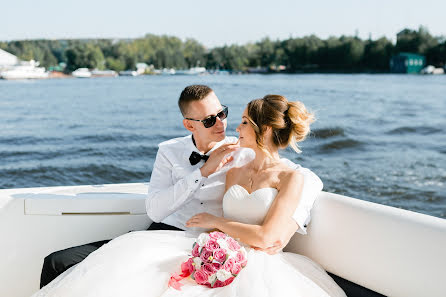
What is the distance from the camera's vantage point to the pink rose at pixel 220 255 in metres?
1.64

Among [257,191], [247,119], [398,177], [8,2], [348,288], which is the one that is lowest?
[398,177]

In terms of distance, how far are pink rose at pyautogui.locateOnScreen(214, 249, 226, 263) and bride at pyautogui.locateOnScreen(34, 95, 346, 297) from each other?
82 mm

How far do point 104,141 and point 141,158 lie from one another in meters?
2.43

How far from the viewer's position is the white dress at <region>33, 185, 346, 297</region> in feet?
5.36

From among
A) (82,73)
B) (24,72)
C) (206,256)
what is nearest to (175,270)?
(206,256)

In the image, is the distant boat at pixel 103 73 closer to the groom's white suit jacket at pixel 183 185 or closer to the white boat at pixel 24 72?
the white boat at pixel 24 72

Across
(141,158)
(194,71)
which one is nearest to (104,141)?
(141,158)

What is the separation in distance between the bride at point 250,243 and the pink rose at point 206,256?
89mm

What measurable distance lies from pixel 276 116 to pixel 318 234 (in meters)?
0.51

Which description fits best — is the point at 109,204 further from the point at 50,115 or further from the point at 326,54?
the point at 326,54

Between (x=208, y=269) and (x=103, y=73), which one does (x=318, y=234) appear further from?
(x=103, y=73)

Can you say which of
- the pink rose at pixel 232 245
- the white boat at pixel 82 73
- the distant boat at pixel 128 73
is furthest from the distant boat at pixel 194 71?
the pink rose at pixel 232 245

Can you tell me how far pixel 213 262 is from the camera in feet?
5.35

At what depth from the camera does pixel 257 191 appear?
6.49 ft
